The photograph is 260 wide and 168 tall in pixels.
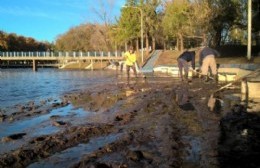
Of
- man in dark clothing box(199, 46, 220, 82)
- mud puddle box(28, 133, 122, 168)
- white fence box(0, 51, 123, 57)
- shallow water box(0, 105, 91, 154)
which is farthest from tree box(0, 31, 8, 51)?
mud puddle box(28, 133, 122, 168)

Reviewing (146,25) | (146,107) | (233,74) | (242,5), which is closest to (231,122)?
(146,107)

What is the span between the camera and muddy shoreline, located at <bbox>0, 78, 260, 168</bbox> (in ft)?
21.4

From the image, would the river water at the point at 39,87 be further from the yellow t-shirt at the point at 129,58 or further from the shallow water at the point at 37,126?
the shallow water at the point at 37,126

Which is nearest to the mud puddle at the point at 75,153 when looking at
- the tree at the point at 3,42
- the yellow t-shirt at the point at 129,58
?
the yellow t-shirt at the point at 129,58

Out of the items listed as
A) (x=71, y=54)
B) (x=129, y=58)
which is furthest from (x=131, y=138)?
(x=71, y=54)

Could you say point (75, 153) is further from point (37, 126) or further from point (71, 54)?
point (71, 54)

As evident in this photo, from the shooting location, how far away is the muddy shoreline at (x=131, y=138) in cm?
651

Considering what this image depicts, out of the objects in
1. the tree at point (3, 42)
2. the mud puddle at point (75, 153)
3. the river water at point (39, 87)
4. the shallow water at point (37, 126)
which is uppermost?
the tree at point (3, 42)

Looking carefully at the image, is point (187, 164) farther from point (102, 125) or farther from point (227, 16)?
point (227, 16)

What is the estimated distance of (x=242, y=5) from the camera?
177 ft

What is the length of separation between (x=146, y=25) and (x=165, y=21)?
46.5 ft

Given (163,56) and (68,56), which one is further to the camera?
Answer: (68,56)

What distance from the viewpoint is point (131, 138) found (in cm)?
812

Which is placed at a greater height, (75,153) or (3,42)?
(3,42)
